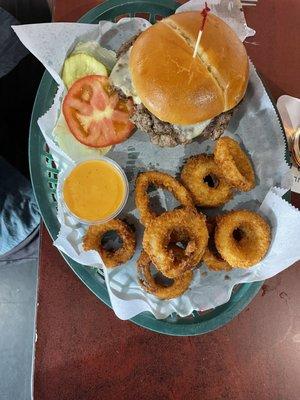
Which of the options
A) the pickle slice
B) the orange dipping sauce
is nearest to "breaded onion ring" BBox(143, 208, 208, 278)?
the orange dipping sauce

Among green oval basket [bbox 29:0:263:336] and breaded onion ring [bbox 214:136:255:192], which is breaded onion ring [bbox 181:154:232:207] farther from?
green oval basket [bbox 29:0:263:336]

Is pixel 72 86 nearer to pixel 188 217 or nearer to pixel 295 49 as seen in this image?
pixel 188 217

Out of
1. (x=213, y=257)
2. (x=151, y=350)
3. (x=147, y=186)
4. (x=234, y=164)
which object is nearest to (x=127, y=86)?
(x=147, y=186)

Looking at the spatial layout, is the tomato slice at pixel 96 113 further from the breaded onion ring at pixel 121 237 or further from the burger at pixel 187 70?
the breaded onion ring at pixel 121 237

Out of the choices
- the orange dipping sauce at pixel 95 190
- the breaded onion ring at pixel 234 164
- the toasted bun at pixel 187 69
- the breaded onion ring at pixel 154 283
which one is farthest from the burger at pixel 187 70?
the breaded onion ring at pixel 154 283

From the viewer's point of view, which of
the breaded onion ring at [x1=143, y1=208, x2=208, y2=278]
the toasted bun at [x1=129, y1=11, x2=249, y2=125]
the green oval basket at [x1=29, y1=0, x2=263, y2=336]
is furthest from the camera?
the green oval basket at [x1=29, y1=0, x2=263, y2=336]

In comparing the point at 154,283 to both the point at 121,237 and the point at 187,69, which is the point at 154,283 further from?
the point at 187,69
